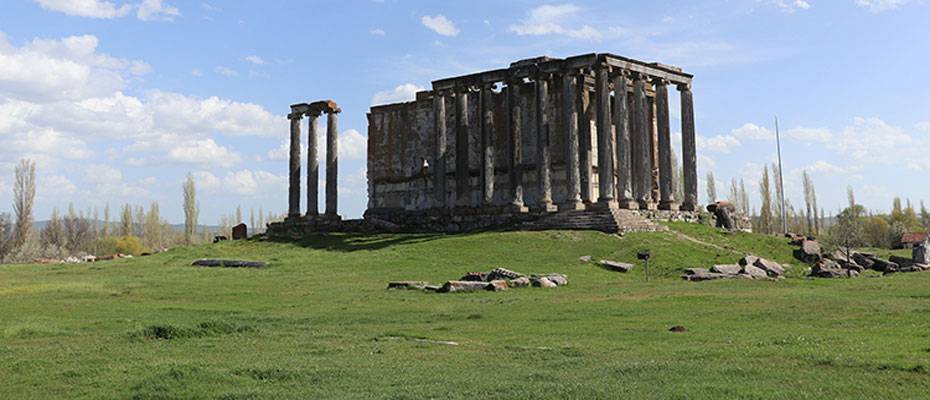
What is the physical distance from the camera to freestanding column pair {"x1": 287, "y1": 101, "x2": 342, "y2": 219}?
6712 centimetres

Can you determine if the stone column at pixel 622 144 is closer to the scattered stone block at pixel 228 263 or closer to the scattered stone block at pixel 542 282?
the scattered stone block at pixel 542 282

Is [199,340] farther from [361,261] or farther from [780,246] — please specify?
[780,246]

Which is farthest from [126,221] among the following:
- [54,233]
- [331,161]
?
[331,161]

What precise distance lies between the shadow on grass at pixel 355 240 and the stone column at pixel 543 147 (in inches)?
278

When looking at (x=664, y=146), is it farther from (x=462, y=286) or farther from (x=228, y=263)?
(x=462, y=286)

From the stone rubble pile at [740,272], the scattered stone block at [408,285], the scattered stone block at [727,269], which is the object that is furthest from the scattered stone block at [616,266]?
the scattered stone block at [408,285]

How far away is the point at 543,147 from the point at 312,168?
68.5 ft

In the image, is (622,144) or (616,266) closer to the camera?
(616,266)

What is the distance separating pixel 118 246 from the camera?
101 metres

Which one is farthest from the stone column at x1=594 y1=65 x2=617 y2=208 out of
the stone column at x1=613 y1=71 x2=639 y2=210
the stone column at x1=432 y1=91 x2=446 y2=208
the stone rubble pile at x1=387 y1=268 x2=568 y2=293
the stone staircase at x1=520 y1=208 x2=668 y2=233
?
the stone rubble pile at x1=387 y1=268 x2=568 y2=293

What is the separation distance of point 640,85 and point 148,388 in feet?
157

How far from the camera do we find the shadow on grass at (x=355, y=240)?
51375 millimetres

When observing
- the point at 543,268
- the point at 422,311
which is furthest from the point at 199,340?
the point at 543,268

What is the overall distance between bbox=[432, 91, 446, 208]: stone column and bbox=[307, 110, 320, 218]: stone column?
11.0 m
